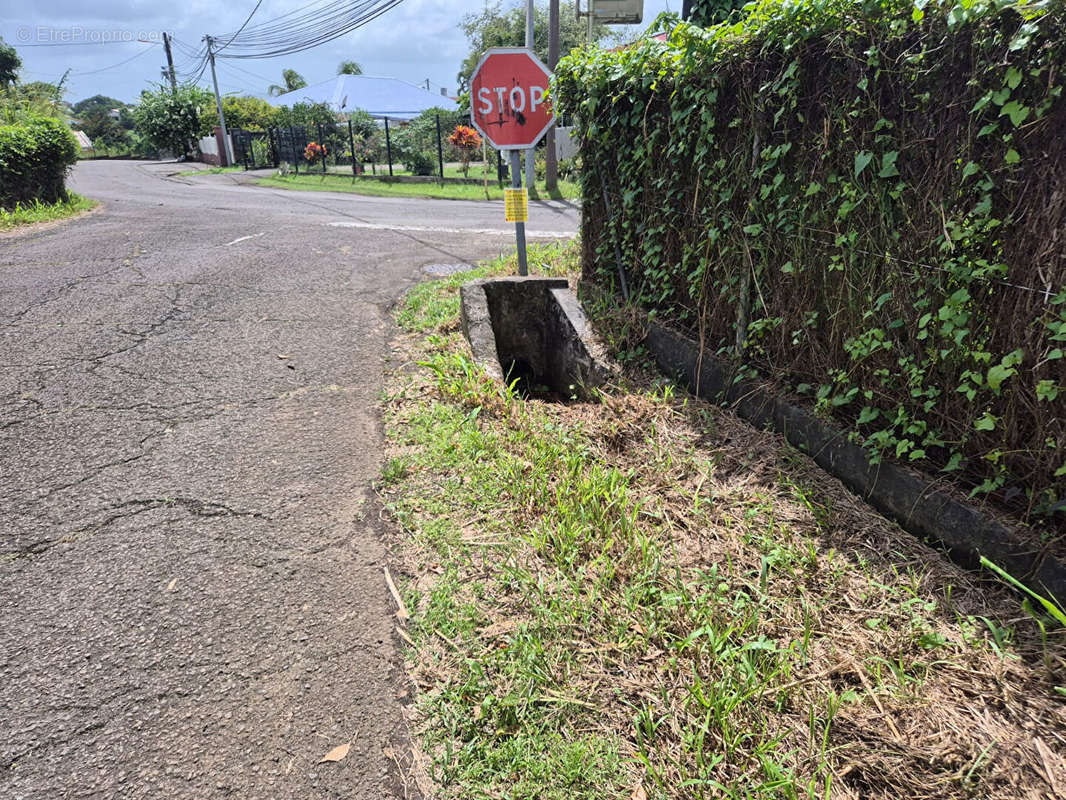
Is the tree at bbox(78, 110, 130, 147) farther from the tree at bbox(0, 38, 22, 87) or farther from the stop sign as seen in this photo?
the stop sign

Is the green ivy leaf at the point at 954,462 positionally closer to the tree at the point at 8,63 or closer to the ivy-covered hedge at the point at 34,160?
the ivy-covered hedge at the point at 34,160

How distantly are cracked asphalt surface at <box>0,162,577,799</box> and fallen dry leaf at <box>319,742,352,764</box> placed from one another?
25 mm

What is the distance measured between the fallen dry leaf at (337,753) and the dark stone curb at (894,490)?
2356mm

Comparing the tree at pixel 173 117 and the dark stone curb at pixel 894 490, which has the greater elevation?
the tree at pixel 173 117

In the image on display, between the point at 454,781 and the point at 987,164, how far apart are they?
2.72 meters

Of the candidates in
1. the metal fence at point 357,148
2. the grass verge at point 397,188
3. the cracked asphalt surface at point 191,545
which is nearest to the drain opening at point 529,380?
the cracked asphalt surface at point 191,545

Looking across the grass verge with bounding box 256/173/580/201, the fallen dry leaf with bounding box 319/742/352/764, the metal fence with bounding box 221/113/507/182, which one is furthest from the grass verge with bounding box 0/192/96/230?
the metal fence with bounding box 221/113/507/182

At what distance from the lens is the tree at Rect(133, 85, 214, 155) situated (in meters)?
34.6

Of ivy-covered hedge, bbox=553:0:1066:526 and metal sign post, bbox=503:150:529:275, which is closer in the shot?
ivy-covered hedge, bbox=553:0:1066:526

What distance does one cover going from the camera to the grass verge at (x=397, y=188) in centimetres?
1736

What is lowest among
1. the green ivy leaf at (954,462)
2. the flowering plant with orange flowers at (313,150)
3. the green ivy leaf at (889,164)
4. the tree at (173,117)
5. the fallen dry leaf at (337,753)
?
the fallen dry leaf at (337,753)

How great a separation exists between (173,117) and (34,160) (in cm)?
2927

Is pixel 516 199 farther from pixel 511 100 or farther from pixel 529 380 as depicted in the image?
pixel 529 380

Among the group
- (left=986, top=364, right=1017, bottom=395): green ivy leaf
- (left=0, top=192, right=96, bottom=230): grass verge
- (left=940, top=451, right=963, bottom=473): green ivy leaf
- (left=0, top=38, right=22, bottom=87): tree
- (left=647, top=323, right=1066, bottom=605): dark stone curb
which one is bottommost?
(left=647, top=323, right=1066, bottom=605): dark stone curb
